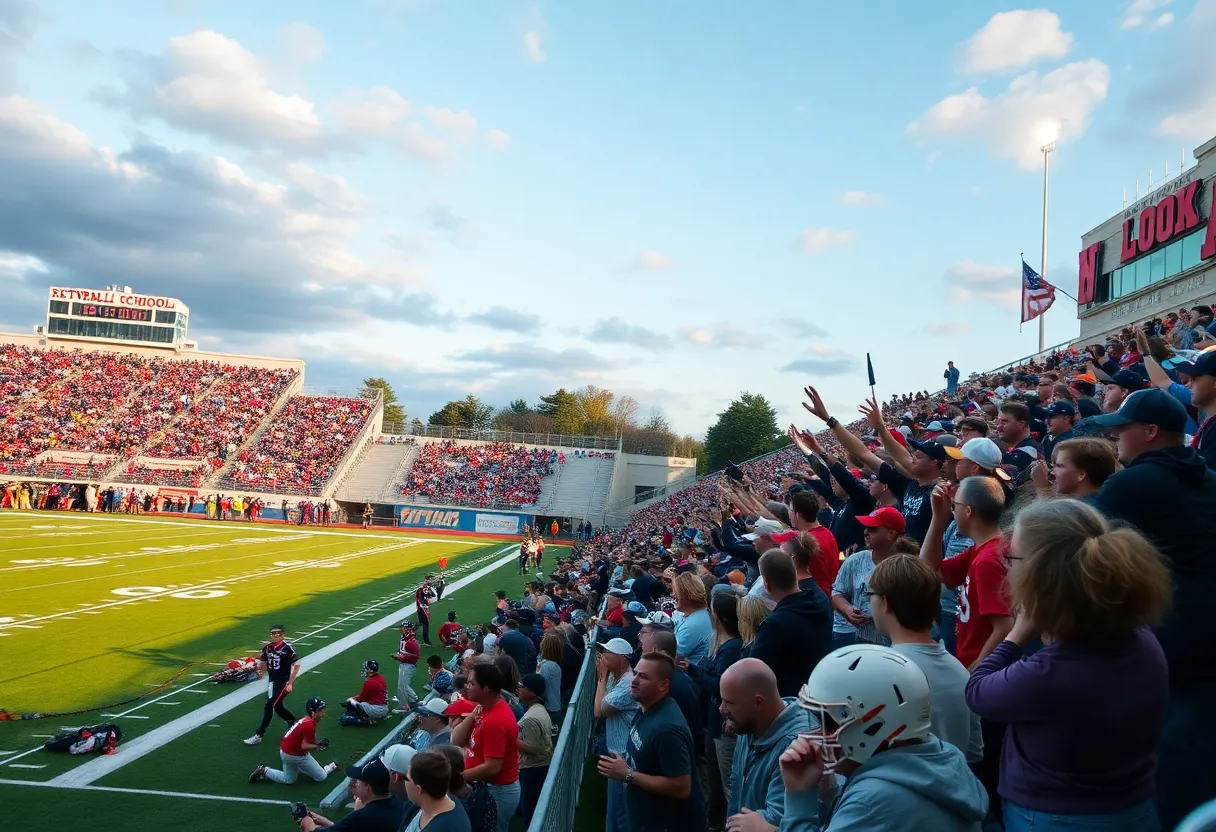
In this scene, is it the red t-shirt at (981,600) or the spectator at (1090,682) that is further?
the red t-shirt at (981,600)

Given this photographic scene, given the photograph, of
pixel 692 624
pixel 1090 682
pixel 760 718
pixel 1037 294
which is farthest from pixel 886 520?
pixel 1037 294

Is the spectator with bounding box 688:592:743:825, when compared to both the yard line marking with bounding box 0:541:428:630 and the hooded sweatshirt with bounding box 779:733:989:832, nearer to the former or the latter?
the hooded sweatshirt with bounding box 779:733:989:832

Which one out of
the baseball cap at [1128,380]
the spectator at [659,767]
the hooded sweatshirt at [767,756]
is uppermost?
the baseball cap at [1128,380]

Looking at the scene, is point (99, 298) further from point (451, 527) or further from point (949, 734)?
point (949, 734)

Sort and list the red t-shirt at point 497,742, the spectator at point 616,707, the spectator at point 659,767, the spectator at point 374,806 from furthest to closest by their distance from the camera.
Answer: the red t-shirt at point 497,742 < the spectator at point 374,806 < the spectator at point 616,707 < the spectator at point 659,767

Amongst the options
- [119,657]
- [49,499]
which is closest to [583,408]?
[49,499]

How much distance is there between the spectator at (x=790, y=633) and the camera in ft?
13.9

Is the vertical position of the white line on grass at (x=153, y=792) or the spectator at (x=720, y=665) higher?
the spectator at (x=720, y=665)

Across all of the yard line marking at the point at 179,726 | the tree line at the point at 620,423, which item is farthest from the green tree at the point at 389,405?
the yard line marking at the point at 179,726

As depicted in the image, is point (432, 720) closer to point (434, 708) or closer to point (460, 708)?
point (434, 708)

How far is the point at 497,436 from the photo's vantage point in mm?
58500

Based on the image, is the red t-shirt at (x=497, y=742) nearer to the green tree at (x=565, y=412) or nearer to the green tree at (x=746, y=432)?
the green tree at (x=746, y=432)

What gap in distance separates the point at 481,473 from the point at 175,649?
125ft

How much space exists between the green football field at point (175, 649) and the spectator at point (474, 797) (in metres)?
3.79
